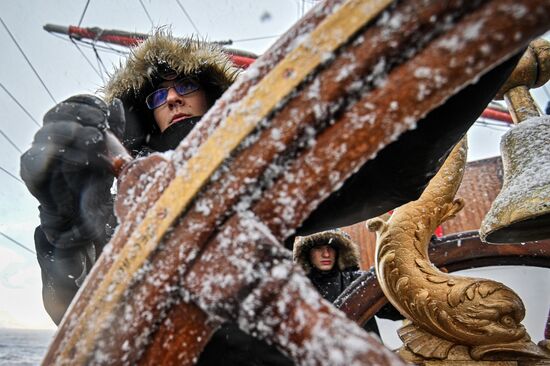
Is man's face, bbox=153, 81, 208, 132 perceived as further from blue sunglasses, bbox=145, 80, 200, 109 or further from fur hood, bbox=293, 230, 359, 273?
fur hood, bbox=293, 230, 359, 273

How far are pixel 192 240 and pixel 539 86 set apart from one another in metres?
1.73

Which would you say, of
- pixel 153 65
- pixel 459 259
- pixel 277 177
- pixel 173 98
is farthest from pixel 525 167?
pixel 153 65

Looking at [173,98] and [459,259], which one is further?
[459,259]

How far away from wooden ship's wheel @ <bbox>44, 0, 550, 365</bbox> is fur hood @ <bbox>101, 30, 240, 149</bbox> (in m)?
0.87

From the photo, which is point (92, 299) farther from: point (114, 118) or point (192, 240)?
point (114, 118)

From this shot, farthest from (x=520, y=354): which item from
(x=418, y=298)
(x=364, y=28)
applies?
(x=364, y=28)

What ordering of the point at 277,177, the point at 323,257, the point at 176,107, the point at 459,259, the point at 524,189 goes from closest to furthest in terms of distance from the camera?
the point at 277,177, the point at 524,189, the point at 176,107, the point at 459,259, the point at 323,257

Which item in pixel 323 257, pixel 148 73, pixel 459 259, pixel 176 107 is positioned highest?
pixel 148 73

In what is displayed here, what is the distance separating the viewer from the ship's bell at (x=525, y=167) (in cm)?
117

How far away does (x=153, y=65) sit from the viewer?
1440mm

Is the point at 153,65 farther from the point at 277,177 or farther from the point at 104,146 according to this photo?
the point at 277,177

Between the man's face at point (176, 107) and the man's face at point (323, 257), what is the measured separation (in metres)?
2.22

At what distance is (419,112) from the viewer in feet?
1.81

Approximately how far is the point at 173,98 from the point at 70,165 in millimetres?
651
